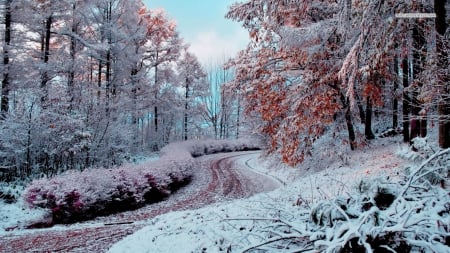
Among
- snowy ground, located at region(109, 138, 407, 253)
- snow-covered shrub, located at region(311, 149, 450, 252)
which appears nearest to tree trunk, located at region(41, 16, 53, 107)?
snowy ground, located at region(109, 138, 407, 253)

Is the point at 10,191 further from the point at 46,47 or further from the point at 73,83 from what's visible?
the point at 46,47

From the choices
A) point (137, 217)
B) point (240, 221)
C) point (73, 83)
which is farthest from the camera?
point (73, 83)

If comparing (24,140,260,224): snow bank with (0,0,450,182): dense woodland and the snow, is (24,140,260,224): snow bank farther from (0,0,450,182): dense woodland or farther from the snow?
(0,0,450,182): dense woodland

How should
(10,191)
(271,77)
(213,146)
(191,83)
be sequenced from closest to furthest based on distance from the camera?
(10,191), (271,77), (213,146), (191,83)

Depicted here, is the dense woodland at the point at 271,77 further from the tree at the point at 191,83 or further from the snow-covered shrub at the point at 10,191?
the tree at the point at 191,83

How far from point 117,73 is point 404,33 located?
51.9ft

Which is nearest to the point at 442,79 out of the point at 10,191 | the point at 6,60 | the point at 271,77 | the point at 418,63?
the point at 418,63

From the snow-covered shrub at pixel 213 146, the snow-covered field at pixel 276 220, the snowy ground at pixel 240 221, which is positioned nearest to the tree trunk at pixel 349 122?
the snow-covered field at pixel 276 220

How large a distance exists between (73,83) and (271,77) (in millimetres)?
10302

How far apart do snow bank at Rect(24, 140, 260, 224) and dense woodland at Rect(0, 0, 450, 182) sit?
11.2 ft

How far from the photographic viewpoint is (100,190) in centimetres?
927

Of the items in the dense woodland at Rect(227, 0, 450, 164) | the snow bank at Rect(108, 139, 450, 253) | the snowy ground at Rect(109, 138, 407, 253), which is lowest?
the snowy ground at Rect(109, 138, 407, 253)

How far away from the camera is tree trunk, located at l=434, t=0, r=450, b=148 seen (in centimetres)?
607

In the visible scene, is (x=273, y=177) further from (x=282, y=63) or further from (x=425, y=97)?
(x=425, y=97)
